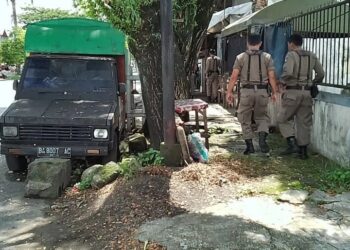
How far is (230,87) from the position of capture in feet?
24.5

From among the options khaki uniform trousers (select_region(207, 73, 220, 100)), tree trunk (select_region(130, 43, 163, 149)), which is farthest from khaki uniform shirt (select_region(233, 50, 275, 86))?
khaki uniform trousers (select_region(207, 73, 220, 100))

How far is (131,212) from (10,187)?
2874 mm

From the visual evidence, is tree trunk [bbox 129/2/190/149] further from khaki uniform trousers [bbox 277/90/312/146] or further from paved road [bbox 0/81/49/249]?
Answer: paved road [bbox 0/81/49/249]

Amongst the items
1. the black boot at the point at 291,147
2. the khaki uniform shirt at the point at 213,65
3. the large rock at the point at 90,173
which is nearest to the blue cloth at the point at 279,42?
the black boot at the point at 291,147

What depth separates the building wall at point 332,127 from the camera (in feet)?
22.4

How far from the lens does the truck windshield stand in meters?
8.55

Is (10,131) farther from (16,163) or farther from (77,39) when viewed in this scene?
(77,39)

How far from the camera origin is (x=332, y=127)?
7312mm

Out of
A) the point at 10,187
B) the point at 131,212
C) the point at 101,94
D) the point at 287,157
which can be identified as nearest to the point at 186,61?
the point at 101,94

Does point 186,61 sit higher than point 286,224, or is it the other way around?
point 186,61

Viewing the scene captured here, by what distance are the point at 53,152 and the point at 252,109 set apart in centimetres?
304

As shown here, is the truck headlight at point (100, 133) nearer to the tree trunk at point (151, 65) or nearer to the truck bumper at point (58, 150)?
the truck bumper at point (58, 150)

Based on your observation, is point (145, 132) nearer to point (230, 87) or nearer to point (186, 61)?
point (186, 61)

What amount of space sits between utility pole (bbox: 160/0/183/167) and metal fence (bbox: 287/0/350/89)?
7.61ft
